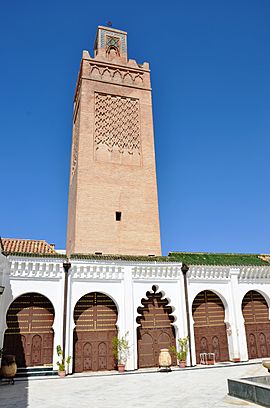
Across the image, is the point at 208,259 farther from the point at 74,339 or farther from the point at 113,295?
the point at 74,339

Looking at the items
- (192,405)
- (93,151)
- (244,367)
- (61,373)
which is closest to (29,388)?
(61,373)

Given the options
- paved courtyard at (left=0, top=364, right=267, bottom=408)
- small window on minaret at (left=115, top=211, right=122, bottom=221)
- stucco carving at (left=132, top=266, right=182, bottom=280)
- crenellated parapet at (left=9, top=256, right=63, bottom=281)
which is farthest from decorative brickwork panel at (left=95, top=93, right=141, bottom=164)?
paved courtyard at (left=0, top=364, right=267, bottom=408)

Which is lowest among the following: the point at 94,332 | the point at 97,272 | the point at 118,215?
the point at 94,332

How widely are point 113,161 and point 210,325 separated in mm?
8477

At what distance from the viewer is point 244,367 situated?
11742 millimetres

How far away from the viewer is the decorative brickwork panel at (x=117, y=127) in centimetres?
1667

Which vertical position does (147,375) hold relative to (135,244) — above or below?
below

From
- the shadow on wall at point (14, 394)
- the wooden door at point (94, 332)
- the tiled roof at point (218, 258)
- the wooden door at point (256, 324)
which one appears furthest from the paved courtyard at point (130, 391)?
the tiled roof at point (218, 258)

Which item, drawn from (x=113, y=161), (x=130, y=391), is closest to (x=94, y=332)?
(x=130, y=391)

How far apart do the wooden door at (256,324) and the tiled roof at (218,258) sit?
4.60 ft

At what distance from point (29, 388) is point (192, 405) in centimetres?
457

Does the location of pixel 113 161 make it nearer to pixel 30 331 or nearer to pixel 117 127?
pixel 117 127

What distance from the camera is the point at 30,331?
11156 mm

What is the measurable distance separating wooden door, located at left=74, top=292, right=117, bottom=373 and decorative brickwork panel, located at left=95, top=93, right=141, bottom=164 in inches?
279
